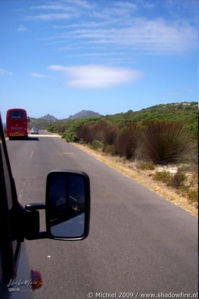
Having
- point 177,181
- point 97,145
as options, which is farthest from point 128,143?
point 97,145

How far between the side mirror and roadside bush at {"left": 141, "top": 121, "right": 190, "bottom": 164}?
12414 millimetres

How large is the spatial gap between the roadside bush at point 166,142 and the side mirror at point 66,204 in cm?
1241

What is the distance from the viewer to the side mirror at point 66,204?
1.87m

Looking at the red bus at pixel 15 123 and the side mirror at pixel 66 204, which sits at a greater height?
the red bus at pixel 15 123

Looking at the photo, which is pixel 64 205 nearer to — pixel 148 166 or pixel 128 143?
pixel 148 166

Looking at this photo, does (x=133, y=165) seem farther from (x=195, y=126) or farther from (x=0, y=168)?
(x=0, y=168)

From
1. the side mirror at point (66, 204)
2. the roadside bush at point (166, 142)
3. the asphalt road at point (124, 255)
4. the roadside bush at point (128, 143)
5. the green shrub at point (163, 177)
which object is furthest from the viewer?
the roadside bush at point (128, 143)

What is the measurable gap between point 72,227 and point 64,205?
0.41 meters

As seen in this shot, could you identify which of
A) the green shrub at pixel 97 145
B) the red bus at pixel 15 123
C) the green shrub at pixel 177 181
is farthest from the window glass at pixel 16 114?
the green shrub at pixel 177 181

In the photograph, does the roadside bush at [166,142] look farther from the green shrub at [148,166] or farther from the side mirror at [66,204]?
the side mirror at [66,204]

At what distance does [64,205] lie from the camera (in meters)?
1.91

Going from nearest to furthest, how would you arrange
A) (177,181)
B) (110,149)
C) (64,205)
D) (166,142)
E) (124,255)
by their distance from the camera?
(64,205) → (124,255) → (177,181) → (166,142) → (110,149)

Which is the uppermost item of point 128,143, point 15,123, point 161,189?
point 15,123

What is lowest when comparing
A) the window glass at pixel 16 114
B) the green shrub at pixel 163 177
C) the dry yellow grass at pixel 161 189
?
the dry yellow grass at pixel 161 189
